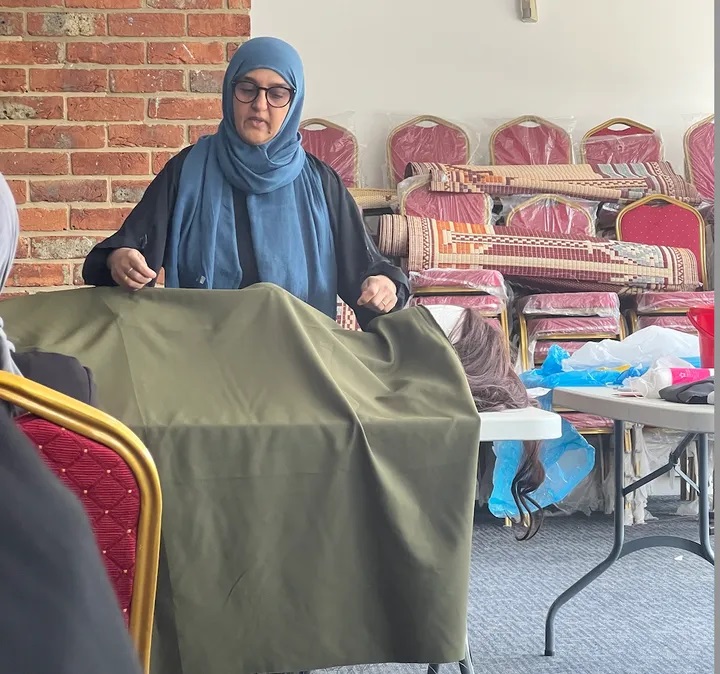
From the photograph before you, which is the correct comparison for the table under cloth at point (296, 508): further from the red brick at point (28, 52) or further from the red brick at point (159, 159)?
the red brick at point (28, 52)

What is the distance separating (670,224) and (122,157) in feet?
8.05

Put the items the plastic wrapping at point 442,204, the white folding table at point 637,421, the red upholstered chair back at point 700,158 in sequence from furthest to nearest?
the red upholstered chair back at point 700,158 → the plastic wrapping at point 442,204 → the white folding table at point 637,421

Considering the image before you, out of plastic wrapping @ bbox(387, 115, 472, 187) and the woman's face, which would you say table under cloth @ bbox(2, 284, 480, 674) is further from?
plastic wrapping @ bbox(387, 115, 472, 187)

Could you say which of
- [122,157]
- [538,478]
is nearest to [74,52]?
[122,157]

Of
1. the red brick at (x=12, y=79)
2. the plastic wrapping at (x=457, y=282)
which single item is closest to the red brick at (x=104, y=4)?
the red brick at (x=12, y=79)

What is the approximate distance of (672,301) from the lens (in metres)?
3.65

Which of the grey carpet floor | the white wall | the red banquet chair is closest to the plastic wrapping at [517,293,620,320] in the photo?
the grey carpet floor

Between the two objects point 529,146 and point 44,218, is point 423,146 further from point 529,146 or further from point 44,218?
point 44,218

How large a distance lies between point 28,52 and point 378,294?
1830mm

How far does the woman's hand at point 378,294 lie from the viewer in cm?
173

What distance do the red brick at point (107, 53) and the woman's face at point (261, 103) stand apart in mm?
1021

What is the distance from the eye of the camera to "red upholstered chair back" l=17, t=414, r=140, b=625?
80cm

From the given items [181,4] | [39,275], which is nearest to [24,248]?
[39,275]

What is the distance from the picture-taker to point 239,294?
4.80 feet
